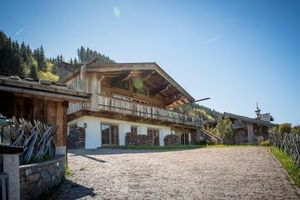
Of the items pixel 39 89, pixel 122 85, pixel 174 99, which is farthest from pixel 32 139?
pixel 174 99

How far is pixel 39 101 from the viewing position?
378 inches

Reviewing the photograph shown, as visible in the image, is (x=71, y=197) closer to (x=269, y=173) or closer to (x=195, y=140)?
(x=269, y=173)

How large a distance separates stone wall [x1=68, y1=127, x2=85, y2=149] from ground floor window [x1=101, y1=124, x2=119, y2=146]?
7.01 ft

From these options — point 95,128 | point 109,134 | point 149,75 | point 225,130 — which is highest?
point 149,75

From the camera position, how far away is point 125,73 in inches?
921

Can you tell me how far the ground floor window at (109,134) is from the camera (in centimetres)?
2173

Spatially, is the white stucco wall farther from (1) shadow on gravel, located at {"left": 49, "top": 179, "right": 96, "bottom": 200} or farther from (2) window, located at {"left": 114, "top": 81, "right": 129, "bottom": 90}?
(1) shadow on gravel, located at {"left": 49, "top": 179, "right": 96, "bottom": 200}

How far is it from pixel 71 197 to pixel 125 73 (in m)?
17.4

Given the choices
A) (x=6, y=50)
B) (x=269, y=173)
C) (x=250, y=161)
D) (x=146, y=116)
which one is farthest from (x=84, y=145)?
(x=6, y=50)

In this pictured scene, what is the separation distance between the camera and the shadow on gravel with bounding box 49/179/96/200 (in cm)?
661

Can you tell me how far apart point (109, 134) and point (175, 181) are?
14429 millimetres

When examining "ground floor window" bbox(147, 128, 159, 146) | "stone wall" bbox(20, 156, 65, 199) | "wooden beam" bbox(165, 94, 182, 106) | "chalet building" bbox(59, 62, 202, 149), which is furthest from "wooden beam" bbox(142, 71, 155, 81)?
"stone wall" bbox(20, 156, 65, 199)

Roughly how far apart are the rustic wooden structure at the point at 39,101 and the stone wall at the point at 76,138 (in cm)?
979

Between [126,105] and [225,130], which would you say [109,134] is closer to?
[126,105]
